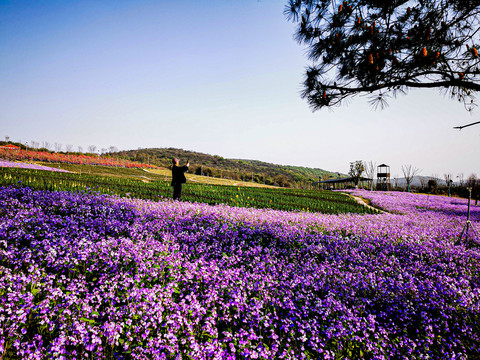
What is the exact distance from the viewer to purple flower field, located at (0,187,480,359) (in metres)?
2.57

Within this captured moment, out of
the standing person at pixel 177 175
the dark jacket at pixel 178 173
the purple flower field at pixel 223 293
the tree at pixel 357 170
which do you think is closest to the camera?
the purple flower field at pixel 223 293

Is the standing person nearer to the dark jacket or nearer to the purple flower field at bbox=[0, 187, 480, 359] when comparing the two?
the dark jacket

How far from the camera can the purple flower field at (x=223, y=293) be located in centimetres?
257

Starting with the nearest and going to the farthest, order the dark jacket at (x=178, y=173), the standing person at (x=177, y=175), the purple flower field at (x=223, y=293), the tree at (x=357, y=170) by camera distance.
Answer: the purple flower field at (x=223, y=293) → the standing person at (x=177, y=175) → the dark jacket at (x=178, y=173) → the tree at (x=357, y=170)

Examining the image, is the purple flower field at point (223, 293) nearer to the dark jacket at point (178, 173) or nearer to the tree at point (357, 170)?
the dark jacket at point (178, 173)

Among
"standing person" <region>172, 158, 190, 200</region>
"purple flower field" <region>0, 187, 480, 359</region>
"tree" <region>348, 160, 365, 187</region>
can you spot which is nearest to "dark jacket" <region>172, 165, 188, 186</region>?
"standing person" <region>172, 158, 190, 200</region>

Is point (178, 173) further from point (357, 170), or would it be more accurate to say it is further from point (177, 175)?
point (357, 170)

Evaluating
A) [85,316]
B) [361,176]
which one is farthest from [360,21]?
[361,176]

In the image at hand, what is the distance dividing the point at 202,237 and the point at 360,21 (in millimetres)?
5764

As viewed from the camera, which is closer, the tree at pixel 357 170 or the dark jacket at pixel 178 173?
the dark jacket at pixel 178 173

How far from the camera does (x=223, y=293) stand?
3.61m

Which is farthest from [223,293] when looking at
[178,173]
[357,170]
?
[357,170]

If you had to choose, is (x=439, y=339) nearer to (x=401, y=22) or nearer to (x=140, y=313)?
(x=140, y=313)

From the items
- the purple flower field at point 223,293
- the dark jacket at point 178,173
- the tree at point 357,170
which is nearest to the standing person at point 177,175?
the dark jacket at point 178,173
